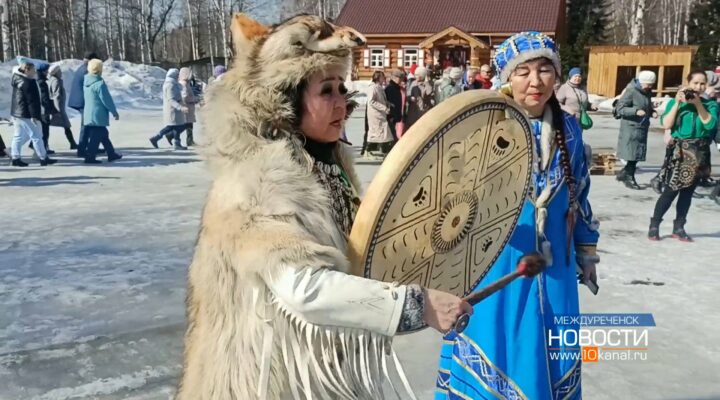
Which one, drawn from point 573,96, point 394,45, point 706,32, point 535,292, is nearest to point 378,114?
point 573,96

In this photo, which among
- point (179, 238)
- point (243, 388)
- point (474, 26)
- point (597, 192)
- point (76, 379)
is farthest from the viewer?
point (474, 26)

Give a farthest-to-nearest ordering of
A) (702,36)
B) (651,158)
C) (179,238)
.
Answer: (702,36)
(651,158)
(179,238)

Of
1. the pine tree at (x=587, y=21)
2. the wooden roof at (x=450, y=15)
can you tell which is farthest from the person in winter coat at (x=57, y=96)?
the pine tree at (x=587, y=21)

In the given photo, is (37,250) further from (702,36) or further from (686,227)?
(702,36)

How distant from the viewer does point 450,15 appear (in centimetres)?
3478

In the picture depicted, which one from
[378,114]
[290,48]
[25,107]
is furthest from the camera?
[378,114]

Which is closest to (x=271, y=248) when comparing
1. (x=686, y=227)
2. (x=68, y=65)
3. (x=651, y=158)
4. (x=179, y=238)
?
(x=179, y=238)

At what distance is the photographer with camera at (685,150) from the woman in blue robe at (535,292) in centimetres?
420

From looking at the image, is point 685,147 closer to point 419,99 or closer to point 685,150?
point 685,150

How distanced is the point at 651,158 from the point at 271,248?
12.0 metres

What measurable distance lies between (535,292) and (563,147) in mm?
571

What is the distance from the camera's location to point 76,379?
125 inches

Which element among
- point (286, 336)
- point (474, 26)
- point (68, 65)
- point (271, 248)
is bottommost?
point (286, 336)

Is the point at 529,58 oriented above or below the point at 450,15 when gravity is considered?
below
